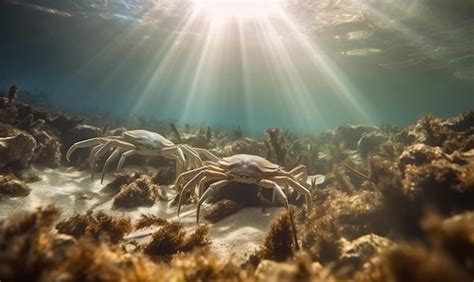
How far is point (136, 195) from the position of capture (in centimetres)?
738

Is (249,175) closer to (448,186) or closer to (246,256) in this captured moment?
(246,256)

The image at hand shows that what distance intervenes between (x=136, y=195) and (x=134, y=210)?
46cm

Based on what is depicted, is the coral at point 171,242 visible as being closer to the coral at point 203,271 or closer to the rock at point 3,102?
the coral at point 203,271

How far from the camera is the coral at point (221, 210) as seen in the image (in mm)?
6493

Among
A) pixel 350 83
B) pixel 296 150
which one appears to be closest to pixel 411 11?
pixel 296 150

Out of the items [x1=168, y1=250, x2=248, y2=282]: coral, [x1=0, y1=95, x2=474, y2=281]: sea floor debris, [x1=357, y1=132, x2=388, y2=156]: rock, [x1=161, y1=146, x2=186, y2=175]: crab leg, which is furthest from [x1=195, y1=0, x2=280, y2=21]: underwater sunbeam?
[x1=168, y1=250, x2=248, y2=282]: coral

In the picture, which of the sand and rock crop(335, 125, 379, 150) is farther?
rock crop(335, 125, 379, 150)

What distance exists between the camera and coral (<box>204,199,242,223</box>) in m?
6.49

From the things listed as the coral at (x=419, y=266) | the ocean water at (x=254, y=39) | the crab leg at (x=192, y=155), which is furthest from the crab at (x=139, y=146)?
the ocean water at (x=254, y=39)

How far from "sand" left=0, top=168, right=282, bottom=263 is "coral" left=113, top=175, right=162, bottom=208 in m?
0.20

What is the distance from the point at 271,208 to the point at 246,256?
2.66 metres

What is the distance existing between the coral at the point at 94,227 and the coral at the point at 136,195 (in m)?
2.54

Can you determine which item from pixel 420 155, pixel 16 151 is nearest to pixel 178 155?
pixel 16 151

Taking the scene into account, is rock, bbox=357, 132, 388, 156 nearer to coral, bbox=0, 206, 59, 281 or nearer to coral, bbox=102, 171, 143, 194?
coral, bbox=102, 171, 143, 194
